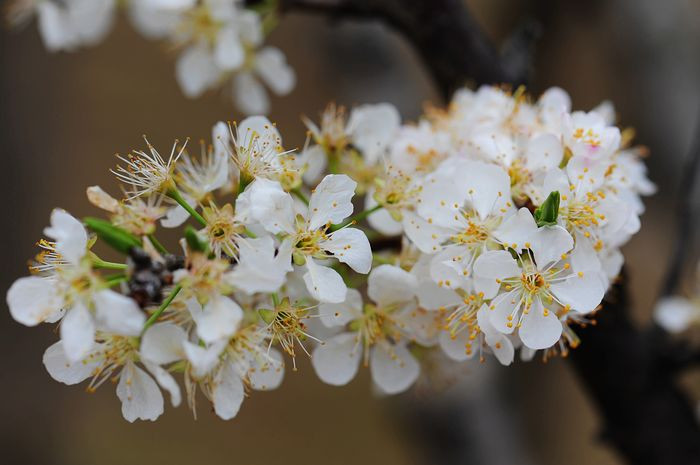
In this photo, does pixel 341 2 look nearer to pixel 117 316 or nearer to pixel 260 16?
pixel 260 16

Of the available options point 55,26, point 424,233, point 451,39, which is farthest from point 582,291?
point 55,26

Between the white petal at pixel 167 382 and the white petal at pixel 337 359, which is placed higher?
the white petal at pixel 167 382

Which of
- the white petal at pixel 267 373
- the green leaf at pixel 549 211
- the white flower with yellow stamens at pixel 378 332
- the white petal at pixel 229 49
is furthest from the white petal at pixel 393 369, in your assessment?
the white petal at pixel 229 49

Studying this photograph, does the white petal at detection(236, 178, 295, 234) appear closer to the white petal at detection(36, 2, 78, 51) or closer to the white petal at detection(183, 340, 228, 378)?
the white petal at detection(183, 340, 228, 378)

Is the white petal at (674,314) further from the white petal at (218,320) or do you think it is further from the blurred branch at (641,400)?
the white petal at (218,320)

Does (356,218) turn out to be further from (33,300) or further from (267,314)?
(33,300)

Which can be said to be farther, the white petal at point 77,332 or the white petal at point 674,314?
the white petal at point 674,314

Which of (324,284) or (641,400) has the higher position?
(324,284)

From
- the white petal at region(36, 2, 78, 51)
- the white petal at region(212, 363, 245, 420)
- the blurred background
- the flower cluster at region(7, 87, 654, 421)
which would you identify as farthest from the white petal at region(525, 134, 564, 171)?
the blurred background
